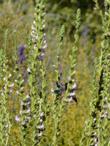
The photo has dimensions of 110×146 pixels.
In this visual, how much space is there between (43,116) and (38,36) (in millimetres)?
486

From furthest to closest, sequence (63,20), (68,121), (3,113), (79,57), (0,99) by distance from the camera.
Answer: (63,20) → (79,57) → (68,121) → (0,99) → (3,113)

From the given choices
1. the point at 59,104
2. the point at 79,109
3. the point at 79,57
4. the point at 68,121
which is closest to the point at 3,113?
the point at 59,104

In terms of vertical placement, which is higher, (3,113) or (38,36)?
(38,36)

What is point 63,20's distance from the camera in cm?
1135

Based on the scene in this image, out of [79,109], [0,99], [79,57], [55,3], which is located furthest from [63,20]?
[0,99]

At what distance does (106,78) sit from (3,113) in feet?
2.02

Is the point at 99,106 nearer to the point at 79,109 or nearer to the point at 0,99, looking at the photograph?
the point at 0,99

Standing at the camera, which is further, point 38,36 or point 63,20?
point 63,20

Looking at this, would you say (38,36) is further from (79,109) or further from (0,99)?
(79,109)

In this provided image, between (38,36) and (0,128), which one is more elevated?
(38,36)

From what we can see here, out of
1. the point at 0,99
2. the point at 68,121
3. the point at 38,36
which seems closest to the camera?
the point at 38,36

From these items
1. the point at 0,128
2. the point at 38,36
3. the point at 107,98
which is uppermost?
the point at 38,36

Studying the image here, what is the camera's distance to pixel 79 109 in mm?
5246

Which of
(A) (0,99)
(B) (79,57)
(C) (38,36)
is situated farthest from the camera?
(B) (79,57)
